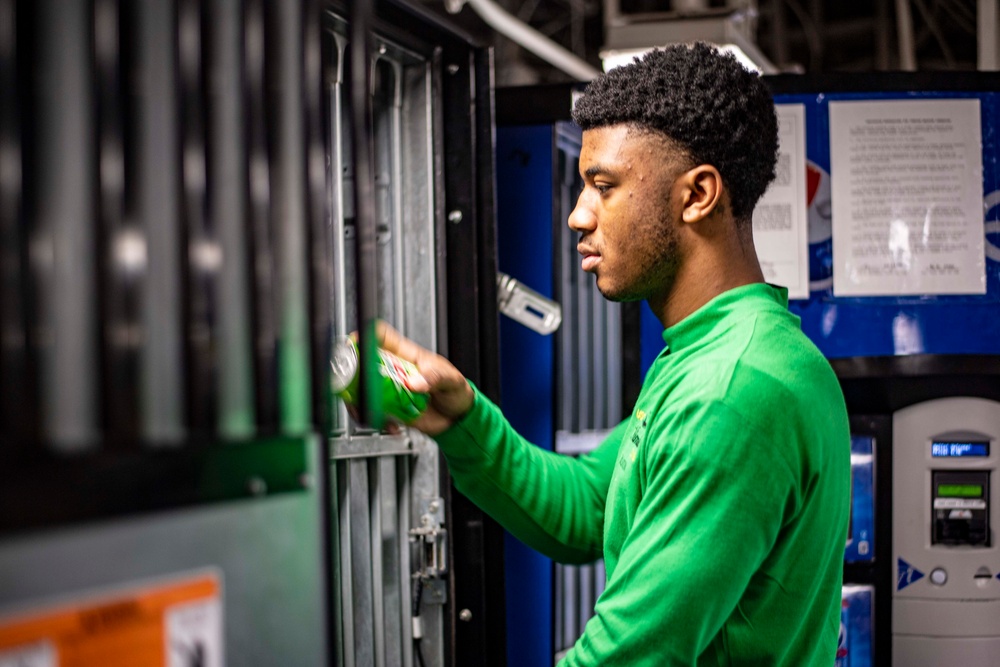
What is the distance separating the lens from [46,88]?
0.57m

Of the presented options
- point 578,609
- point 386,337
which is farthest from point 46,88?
point 578,609

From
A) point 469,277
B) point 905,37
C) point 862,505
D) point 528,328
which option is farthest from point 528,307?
point 905,37

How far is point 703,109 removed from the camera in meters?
1.54

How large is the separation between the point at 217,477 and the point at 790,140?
206 centimetres

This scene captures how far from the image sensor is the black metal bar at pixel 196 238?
2.06 ft

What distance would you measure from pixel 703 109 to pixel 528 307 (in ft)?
2.44

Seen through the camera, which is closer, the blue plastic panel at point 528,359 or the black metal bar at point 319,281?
the black metal bar at point 319,281

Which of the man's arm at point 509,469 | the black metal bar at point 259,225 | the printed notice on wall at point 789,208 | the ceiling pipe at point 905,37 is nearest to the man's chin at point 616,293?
the man's arm at point 509,469

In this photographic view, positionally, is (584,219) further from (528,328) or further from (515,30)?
(515,30)

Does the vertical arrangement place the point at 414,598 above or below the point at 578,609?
above

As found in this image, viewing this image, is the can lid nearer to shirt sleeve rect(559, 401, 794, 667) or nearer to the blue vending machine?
shirt sleeve rect(559, 401, 794, 667)

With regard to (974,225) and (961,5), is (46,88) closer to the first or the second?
(974,225)

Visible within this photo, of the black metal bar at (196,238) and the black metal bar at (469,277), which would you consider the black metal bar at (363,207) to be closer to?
the black metal bar at (196,238)

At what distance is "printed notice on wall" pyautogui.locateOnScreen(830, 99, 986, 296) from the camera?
7.69 ft
